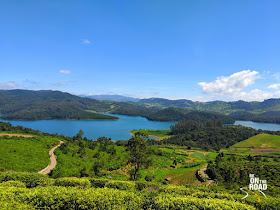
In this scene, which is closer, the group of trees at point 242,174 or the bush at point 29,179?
the bush at point 29,179

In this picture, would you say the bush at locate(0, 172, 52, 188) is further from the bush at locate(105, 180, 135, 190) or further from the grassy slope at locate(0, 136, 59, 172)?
the grassy slope at locate(0, 136, 59, 172)

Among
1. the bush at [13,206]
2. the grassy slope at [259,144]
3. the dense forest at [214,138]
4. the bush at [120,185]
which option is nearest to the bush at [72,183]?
the bush at [120,185]

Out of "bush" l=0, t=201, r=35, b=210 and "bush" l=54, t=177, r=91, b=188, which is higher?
"bush" l=0, t=201, r=35, b=210

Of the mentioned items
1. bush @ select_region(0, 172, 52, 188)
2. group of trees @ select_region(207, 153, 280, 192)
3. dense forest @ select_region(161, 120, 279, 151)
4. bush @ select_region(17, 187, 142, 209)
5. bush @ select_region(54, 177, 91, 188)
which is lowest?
dense forest @ select_region(161, 120, 279, 151)

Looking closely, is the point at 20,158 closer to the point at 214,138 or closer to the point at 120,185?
the point at 120,185

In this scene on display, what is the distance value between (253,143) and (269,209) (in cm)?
10882

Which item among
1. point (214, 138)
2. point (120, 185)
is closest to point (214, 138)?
point (214, 138)

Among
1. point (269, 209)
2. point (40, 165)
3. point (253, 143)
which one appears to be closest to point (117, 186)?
point (269, 209)

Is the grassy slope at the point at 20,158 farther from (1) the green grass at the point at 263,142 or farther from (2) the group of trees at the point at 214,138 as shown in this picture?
(1) the green grass at the point at 263,142

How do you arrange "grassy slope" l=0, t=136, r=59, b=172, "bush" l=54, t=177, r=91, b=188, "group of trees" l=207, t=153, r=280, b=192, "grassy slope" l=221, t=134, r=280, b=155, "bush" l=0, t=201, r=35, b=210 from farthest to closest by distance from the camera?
"grassy slope" l=221, t=134, r=280, b=155 < "grassy slope" l=0, t=136, r=59, b=172 < "group of trees" l=207, t=153, r=280, b=192 < "bush" l=54, t=177, r=91, b=188 < "bush" l=0, t=201, r=35, b=210

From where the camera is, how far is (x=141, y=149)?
2978cm

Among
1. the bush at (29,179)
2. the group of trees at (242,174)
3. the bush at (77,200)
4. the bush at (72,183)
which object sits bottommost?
the group of trees at (242,174)

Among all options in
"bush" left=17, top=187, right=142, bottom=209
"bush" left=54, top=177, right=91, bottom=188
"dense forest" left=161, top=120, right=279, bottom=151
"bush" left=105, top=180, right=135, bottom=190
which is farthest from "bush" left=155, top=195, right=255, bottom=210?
"dense forest" left=161, top=120, right=279, bottom=151

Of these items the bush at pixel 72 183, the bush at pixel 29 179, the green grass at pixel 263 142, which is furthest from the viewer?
the green grass at pixel 263 142
